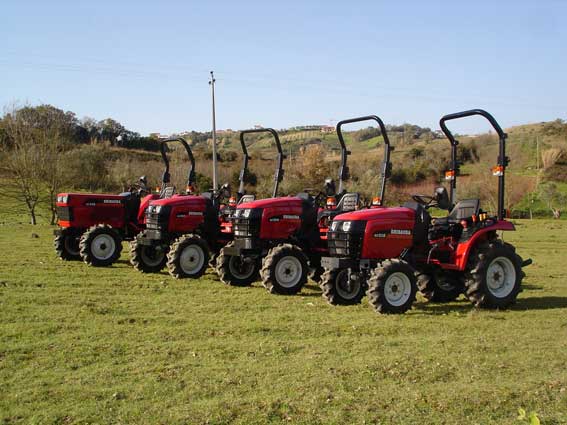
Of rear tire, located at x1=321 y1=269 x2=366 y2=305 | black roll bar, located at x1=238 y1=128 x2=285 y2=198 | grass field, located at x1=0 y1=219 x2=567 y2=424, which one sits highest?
black roll bar, located at x1=238 y1=128 x2=285 y2=198

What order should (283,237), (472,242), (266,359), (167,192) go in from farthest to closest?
(167,192) → (283,237) → (472,242) → (266,359)

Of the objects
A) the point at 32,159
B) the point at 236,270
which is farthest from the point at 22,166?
the point at 236,270

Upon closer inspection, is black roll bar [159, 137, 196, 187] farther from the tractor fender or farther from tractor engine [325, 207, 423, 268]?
the tractor fender

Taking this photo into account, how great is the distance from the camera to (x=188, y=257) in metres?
13.7

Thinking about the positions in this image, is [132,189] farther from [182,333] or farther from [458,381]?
[458,381]

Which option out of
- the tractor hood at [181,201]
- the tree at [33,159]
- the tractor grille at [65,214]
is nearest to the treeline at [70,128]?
the tree at [33,159]

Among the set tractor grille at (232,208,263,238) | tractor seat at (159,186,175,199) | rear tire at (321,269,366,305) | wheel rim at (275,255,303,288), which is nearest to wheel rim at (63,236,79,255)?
tractor seat at (159,186,175,199)

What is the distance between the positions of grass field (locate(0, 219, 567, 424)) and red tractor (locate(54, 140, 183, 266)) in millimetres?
4091

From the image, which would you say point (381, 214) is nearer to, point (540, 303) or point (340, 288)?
point (340, 288)

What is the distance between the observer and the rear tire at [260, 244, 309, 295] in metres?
11.7

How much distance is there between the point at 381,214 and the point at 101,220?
8.74 metres

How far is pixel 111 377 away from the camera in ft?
20.4

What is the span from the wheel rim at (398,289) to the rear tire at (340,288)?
2.28ft

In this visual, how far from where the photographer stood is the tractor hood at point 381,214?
9.94m
